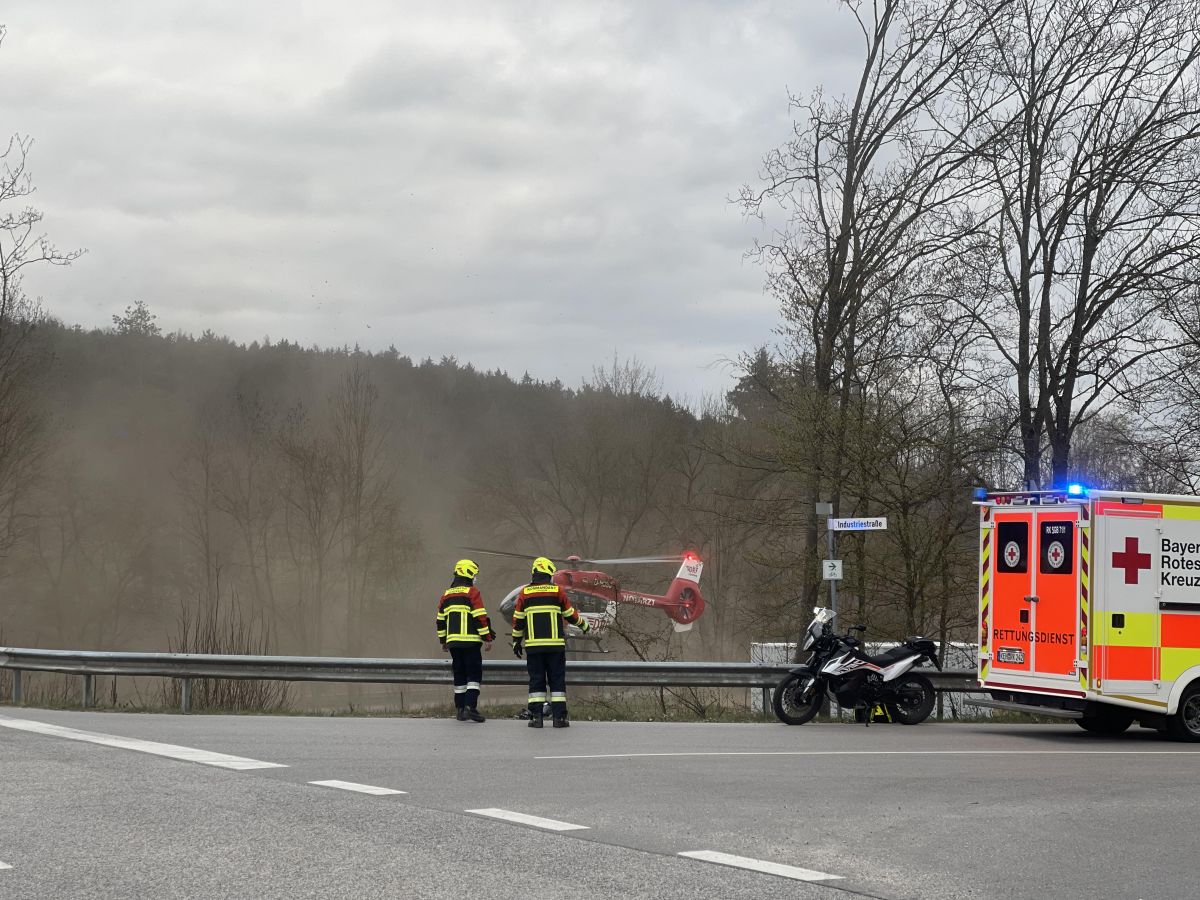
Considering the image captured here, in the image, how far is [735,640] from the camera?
57.2 m

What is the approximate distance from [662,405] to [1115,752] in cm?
5744

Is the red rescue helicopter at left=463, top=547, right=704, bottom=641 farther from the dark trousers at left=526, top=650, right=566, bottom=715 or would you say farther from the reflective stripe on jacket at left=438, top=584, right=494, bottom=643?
the dark trousers at left=526, top=650, right=566, bottom=715

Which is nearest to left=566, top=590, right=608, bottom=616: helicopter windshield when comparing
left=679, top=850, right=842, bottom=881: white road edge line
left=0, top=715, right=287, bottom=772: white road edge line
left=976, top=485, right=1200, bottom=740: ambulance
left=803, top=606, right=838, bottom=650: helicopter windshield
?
left=803, top=606, right=838, bottom=650: helicopter windshield

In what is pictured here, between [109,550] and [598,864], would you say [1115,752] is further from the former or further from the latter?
[109,550]

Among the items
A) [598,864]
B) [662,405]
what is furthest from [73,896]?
[662,405]

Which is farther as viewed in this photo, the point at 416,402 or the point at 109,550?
the point at 416,402

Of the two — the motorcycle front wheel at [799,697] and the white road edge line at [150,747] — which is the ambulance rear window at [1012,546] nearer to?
the motorcycle front wheel at [799,697]

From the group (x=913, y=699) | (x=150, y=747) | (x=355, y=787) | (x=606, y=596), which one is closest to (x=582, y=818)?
(x=355, y=787)

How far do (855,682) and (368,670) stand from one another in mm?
6116

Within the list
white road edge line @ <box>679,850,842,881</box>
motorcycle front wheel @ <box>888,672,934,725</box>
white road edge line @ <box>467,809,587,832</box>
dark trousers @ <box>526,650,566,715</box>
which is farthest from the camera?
motorcycle front wheel @ <box>888,672,934,725</box>

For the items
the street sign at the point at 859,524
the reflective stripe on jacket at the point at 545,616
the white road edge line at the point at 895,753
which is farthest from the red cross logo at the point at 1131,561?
the reflective stripe on jacket at the point at 545,616

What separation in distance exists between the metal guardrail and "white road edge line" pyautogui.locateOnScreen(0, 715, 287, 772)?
3.22m

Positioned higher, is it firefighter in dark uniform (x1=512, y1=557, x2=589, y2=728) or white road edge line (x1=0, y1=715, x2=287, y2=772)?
firefighter in dark uniform (x1=512, y1=557, x2=589, y2=728)

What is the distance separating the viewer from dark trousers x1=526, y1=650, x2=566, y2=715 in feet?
49.6
